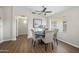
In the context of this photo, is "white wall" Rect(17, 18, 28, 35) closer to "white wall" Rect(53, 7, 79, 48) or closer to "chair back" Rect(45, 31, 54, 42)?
"chair back" Rect(45, 31, 54, 42)

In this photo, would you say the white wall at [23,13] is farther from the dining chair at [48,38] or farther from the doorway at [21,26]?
the dining chair at [48,38]

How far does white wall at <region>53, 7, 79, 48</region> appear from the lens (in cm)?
308

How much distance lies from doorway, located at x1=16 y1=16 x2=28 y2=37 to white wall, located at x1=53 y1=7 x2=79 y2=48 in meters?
1.08

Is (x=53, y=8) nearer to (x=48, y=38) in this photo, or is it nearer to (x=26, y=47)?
(x=48, y=38)

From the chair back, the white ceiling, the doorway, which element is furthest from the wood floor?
the white ceiling

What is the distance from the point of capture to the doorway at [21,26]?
316 centimetres

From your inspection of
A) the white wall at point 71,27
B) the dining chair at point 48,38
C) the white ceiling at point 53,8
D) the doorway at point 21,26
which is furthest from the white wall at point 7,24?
the white wall at point 71,27

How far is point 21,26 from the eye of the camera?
3.20 metres

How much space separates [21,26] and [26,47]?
0.74 metres

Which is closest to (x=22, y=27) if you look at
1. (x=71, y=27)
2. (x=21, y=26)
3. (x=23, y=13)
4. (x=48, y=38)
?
(x=21, y=26)

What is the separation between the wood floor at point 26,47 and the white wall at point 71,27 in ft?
0.65
